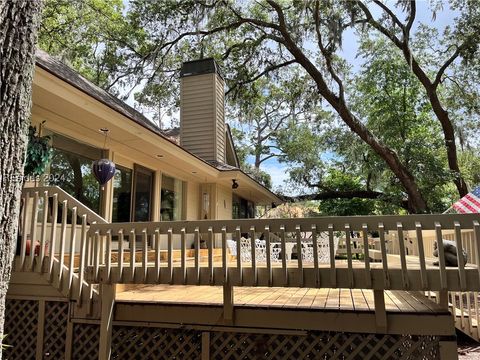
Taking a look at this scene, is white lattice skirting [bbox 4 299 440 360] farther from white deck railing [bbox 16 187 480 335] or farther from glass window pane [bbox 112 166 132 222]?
glass window pane [bbox 112 166 132 222]

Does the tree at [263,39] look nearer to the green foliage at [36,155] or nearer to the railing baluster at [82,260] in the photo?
the green foliage at [36,155]

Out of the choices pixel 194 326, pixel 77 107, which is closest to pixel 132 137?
pixel 77 107

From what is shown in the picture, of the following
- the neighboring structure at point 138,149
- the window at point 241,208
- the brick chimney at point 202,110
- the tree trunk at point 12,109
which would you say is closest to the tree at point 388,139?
the window at point 241,208

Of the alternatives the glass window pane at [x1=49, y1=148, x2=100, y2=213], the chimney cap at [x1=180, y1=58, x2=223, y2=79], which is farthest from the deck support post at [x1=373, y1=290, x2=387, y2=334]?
the chimney cap at [x1=180, y1=58, x2=223, y2=79]

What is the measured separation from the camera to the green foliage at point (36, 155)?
14.6 feet

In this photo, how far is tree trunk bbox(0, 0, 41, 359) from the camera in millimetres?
1752

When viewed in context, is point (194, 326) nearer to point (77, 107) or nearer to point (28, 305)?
point (28, 305)

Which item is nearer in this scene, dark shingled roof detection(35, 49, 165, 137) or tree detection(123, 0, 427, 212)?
dark shingled roof detection(35, 49, 165, 137)

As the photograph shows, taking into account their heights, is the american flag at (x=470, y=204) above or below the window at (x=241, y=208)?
below

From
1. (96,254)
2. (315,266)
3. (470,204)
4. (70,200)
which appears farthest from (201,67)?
(315,266)

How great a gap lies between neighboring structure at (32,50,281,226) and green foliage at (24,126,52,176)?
0.57m

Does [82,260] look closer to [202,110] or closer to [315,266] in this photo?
[315,266]

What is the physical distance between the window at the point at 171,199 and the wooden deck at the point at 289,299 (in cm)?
428

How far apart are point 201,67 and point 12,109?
430 inches
